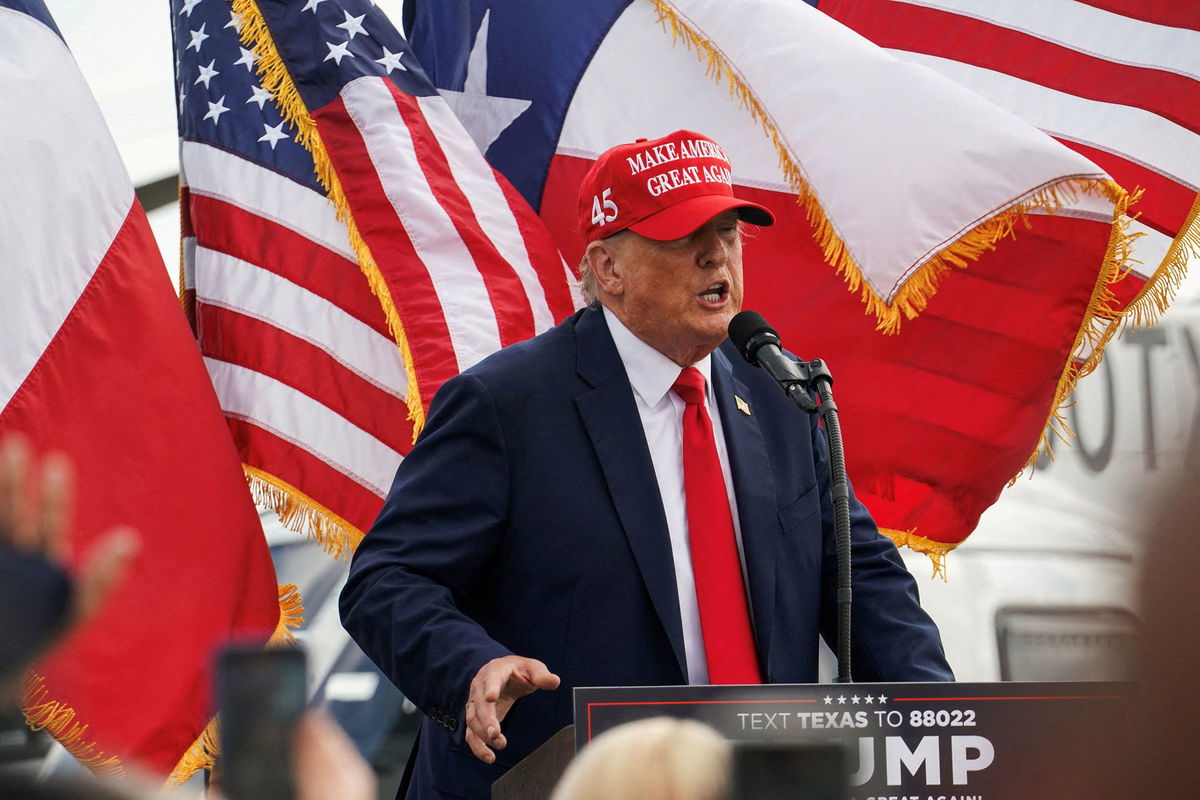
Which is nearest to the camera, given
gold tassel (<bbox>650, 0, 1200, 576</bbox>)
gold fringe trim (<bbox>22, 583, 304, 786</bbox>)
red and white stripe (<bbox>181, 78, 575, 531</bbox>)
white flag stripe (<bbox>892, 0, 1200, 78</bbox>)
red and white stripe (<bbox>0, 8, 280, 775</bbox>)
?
gold fringe trim (<bbox>22, 583, 304, 786</bbox>)

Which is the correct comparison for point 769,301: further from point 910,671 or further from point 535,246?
point 910,671

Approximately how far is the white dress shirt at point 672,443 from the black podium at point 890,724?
Answer: 34.0 inches

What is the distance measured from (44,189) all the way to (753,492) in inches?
70.7

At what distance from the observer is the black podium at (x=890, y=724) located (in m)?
1.25

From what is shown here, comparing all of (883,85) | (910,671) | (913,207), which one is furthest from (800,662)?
(883,85)

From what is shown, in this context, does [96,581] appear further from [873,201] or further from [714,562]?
[873,201]

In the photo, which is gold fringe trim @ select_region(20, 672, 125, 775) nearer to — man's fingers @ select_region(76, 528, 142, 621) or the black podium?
man's fingers @ select_region(76, 528, 142, 621)

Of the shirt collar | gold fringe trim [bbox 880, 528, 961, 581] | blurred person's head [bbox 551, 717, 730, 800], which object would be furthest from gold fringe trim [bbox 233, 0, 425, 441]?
blurred person's head [bbox 551, 717, 730, 800]

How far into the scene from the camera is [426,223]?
11.4 ft

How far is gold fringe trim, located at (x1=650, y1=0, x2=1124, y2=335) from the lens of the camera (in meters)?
3.08

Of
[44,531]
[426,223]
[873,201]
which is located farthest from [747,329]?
[426,223]

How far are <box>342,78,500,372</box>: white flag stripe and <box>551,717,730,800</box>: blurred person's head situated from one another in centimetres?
228

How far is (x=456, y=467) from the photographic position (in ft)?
7.47

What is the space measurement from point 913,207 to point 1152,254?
78 centimetres
